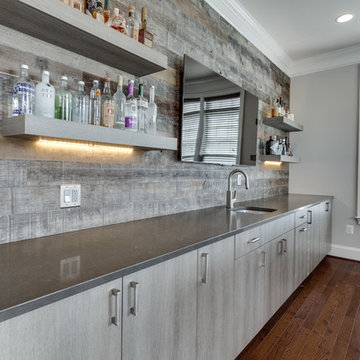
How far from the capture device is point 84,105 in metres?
1.31

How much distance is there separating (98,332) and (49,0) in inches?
46.8

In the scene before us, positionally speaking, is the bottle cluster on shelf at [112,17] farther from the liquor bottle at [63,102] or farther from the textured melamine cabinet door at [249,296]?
the textured melamine cabinet door at [249,296]

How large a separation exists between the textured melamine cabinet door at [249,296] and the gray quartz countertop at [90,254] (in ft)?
0.78

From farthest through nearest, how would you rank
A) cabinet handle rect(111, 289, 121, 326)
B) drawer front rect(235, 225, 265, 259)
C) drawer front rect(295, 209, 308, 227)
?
1. drawer front rect(295, 209, 308, 227)
2. drawer front rect(235, 225, 265, 259)
3. cabinet handle rect(111, 289, 121, 326)

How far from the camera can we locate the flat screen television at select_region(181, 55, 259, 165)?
2.03 metres

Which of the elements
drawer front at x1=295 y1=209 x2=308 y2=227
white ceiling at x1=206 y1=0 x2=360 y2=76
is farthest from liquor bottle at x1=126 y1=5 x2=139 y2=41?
drawer front at x1=295 y1=209 x2=308 y2=227

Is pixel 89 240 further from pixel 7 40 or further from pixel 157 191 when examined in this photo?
pixel 7 40

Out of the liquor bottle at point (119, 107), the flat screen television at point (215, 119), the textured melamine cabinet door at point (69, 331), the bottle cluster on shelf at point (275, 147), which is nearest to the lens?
the textured melamine cabinet door at point (69, 331)

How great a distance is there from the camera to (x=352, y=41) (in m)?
3.39

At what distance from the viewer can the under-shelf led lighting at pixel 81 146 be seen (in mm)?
1280

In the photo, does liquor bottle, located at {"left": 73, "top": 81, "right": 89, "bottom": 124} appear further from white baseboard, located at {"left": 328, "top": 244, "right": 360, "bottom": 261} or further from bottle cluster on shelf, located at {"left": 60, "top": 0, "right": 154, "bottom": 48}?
white baseboard, located at {"left": 328, "top": 244, "right": 360, "bottom": 261}

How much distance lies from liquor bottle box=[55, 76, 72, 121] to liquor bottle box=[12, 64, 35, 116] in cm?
11

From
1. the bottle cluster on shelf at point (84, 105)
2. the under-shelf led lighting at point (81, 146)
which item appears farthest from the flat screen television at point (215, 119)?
the under-shelf led lighting at point (81, 146)

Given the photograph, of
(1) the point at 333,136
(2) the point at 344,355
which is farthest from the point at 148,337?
(1) the point at 333,136
